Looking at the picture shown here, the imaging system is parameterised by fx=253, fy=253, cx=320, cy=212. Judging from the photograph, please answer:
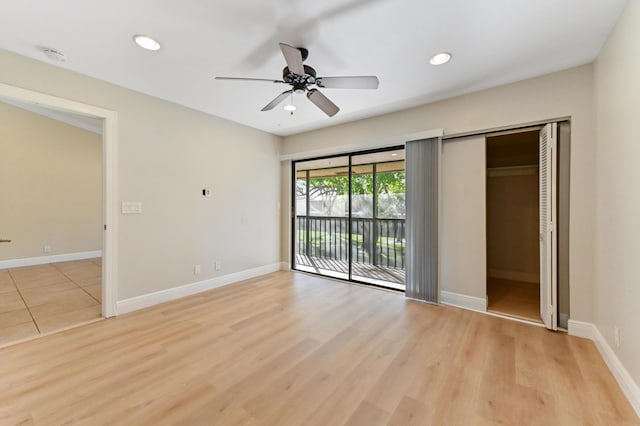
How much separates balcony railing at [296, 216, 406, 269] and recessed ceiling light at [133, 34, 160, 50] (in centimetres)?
344

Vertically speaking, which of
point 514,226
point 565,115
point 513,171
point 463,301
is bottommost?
point 463,301

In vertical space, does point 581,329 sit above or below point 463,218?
below

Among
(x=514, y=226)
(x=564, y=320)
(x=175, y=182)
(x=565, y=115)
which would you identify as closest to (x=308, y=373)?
(x=564, y=320)

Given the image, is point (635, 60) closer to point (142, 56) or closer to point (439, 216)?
point (439, 216)

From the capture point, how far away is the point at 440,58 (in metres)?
2.32

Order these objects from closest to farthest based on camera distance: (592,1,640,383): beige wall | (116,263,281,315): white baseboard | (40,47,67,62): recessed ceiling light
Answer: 1. (592,1,640,383): beige wall
2. (40,47,67,62): recessed ceiling light
3. (116,263,281,315): white baseboard

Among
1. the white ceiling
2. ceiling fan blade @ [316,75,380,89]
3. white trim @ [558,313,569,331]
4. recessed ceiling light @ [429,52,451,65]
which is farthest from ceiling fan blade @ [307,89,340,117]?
white trim @ [558,313,569,331]

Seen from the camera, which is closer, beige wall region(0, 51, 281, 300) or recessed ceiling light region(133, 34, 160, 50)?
recessed ceiling light region(133, 34, 160, 50)

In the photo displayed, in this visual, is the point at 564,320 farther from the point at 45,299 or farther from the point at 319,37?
the point at 45,299

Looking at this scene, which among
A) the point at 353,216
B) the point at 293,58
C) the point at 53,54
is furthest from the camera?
the point at 353,216

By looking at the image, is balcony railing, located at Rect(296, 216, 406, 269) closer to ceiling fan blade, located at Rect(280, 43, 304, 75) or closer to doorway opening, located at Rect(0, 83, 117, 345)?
ceiling fan blade, located at Rect(280, 43, 304, 75)

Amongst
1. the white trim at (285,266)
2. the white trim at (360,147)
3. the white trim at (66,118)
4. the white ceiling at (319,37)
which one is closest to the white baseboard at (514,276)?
the white trim at (360,147)

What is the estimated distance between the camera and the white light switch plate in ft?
9.61

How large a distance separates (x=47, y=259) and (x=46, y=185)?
5.05 ft
